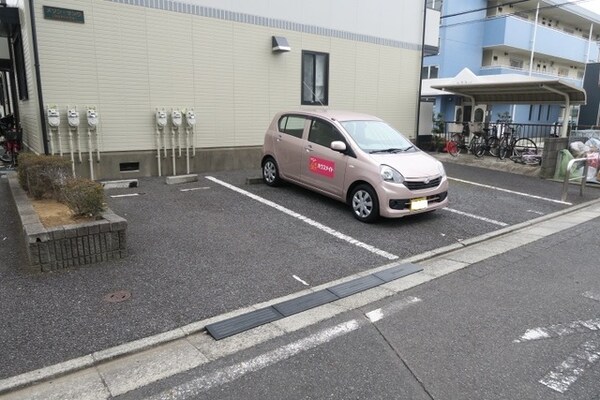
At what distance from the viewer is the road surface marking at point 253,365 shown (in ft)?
8.91

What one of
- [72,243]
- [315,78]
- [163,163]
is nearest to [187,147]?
[163,163]

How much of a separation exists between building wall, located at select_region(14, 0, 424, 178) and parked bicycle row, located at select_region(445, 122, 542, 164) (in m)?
3.53

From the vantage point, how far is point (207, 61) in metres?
9.74

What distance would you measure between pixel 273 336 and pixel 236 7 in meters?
8.73

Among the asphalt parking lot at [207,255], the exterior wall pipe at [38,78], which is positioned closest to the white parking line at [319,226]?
the asphalt parking lot at [207,255]

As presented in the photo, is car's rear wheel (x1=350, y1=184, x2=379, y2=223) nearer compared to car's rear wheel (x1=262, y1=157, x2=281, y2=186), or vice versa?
car's rear wheel (x1=350, y1=184, x2=379, y2=223)

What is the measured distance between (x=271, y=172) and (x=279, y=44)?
3.77m

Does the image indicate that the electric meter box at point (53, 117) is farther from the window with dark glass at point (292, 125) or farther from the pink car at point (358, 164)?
the window with dark glass at point (292, 125)

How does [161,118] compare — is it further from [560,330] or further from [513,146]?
[513,146]

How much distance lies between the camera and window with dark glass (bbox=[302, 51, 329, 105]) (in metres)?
11.5

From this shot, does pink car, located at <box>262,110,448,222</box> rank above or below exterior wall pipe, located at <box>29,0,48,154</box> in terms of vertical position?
below

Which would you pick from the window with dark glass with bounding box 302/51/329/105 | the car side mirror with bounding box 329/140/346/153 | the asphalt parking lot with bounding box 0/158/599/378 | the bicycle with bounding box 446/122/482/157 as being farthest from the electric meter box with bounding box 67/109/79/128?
the bicycle with bounding box 446/122/482/157

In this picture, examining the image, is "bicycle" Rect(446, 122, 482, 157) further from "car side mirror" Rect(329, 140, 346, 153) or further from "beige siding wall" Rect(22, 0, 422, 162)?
"car side mirror" Rect(329, 140, 346, 153)

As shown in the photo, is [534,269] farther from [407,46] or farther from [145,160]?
[407,46]
